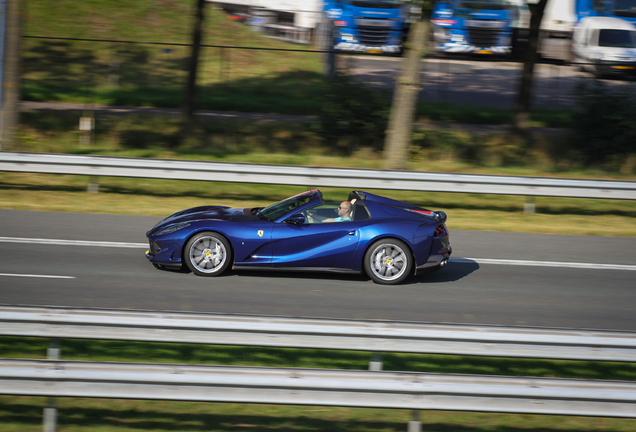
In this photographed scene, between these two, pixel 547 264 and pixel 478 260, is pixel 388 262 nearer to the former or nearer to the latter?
pixel 478 260

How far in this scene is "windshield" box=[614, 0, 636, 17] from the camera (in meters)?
24.9

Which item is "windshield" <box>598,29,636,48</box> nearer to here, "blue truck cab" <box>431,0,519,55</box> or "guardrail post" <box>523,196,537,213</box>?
"blue truck cab" <box>431,0,519,55</box>

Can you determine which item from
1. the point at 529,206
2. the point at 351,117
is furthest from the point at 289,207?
the point at 351,117

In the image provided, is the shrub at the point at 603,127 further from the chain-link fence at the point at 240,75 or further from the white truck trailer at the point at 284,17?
the white truck trailer at the point at 284,17

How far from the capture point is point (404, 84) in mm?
14914

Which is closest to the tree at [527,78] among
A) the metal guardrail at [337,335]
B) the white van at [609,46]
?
the white van at [609,46]

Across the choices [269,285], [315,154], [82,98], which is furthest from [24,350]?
[82,98]

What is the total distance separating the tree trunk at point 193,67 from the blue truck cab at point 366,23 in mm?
6052

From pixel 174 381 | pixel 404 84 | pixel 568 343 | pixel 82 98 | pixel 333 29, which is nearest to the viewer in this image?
pixel 174 381

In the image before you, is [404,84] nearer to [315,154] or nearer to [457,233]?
[315,154]

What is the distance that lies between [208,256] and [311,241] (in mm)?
1354

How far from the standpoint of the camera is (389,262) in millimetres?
8375

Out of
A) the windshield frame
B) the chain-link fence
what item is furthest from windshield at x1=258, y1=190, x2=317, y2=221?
the chain-link fence

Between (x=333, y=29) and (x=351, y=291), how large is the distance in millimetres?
16864
